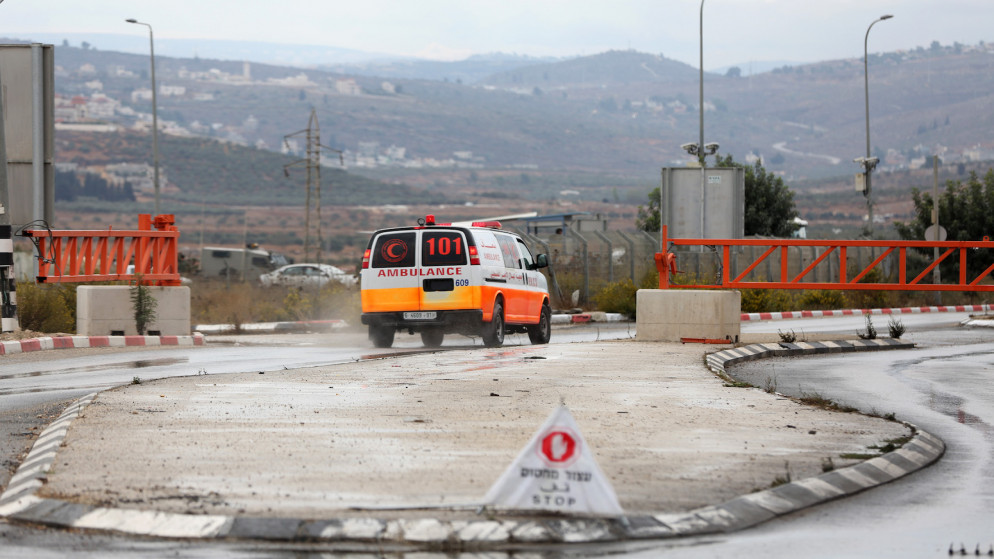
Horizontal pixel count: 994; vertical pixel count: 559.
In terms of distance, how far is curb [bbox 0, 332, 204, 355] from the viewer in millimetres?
19203

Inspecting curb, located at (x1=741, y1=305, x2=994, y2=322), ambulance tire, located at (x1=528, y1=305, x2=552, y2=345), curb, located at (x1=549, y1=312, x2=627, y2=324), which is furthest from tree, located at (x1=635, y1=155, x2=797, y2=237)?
ambulance tire, located at (x1=528, y1=305, x2=552, y2=345)

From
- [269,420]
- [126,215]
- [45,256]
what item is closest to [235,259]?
[45,256]

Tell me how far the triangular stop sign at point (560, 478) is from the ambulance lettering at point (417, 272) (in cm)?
1358

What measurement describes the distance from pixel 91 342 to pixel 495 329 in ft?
20.9

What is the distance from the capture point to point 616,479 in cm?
759

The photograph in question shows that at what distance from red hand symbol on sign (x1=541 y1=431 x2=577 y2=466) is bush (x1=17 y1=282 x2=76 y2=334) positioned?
18405 millimetres

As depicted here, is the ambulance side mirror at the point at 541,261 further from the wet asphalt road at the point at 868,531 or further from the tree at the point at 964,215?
the tree at the point at 964,215

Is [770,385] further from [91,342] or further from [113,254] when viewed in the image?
[113,254]

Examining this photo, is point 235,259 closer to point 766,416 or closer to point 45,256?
point 45,256

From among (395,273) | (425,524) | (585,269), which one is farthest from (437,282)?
(585,269)

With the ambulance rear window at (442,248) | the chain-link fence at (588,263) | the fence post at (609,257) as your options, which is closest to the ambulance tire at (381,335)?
the ambulance rear window at (442,248)

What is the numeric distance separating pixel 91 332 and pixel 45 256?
57.3 inches

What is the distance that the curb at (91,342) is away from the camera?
19203mm

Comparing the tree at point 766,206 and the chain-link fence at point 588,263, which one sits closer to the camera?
the chain-link fence at point 588,263
